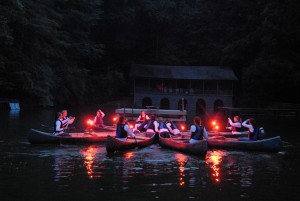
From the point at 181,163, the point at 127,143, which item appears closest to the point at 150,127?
the point at 127,143

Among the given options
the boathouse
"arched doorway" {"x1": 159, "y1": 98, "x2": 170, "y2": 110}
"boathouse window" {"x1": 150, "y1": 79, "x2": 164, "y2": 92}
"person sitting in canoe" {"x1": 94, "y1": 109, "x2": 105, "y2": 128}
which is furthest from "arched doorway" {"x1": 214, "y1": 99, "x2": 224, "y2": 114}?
"person sitting in canoe" {"x1": 94, "y1": 109, "x2": 105, "y2": 128}

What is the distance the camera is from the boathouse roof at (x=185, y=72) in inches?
2467

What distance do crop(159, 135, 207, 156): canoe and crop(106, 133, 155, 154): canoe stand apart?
925 millimetres

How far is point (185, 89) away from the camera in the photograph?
213ft

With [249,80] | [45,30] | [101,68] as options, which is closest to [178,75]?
[249,80]

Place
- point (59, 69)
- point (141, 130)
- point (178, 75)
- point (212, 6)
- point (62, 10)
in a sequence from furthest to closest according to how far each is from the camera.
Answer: point (212, 6) < point (178, 75) < point (62, 10) < point (59, 69) < point (141, 130)

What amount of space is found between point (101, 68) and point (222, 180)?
5933cm

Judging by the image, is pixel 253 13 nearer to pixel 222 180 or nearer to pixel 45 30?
pixel 45 30

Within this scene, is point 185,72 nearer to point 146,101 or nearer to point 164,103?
point 164,103

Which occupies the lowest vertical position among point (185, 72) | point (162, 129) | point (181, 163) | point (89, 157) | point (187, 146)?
point (181, 163)

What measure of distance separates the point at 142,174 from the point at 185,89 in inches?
1973

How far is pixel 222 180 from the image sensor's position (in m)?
14.6

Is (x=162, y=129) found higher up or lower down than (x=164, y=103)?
lower down

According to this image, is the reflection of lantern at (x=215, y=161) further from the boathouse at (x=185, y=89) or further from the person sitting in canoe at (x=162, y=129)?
the boathouse at (x=185, y=89)
